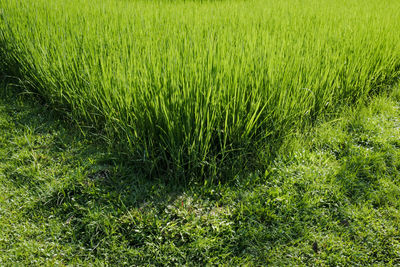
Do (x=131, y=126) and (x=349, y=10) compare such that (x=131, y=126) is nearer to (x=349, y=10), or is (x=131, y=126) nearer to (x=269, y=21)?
(x=269, y=21)

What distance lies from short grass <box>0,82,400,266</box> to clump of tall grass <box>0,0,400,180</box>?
0.18 metres

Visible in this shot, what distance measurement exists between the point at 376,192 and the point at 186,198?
3.47 ft

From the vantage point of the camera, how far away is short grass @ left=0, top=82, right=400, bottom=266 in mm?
1542

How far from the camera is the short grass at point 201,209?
5.06ft

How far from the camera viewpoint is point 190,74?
6.30 feet

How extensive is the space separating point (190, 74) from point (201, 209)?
74 centimetres

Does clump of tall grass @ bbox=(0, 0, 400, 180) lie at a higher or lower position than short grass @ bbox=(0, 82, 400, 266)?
higher

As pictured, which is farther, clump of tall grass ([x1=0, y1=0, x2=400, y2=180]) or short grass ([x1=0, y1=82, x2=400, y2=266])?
clump of tall grass ([x1=0, y1=0, x2=400, y2=180])

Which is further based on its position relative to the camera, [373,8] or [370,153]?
[373,8]

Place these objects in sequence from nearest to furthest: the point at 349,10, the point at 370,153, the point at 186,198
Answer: the point at 186,198 → the point at 370,153 → the point at 349,10

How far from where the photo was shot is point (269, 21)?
3.54 metres

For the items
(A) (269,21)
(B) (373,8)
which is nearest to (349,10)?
(B) (373,8)

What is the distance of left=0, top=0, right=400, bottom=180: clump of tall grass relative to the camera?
73.9 inches

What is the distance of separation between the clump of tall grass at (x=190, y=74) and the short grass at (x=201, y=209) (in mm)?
180
